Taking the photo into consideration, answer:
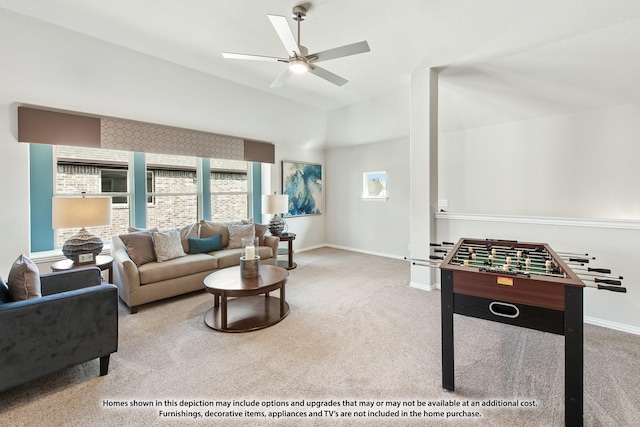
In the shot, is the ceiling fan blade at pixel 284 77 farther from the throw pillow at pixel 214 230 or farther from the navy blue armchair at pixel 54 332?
the throw pillow at pixel 214 230

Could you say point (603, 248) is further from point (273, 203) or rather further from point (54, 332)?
point (54, 332)

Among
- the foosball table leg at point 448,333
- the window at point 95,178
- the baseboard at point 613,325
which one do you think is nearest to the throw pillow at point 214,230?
the window at point 95,178

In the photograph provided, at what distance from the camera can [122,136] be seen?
3814mm

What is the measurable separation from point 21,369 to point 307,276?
3156 mm

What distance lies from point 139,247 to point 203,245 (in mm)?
811

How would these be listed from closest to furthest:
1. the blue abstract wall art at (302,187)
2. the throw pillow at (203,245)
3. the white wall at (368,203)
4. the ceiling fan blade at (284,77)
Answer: the ceiling fan blade at (284,77) → the throw pillow at (203,245) → the white wall at (368,203) → the blue abstract wall art at (302,187)

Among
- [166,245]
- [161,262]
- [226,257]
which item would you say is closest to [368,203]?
[226,257]

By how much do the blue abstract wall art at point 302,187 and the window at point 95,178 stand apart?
275 centimetres

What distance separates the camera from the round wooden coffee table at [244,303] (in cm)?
267

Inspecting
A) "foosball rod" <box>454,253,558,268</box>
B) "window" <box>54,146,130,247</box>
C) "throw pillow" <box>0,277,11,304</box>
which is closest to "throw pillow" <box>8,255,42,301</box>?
"throw pillow" <box>0,277,11,304</box>

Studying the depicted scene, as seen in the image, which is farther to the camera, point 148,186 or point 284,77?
point 148,186

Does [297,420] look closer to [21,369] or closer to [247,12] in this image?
[21,369]

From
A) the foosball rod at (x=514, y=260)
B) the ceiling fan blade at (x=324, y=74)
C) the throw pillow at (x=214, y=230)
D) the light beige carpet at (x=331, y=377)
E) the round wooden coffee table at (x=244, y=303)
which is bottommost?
the light beige carpet at (x=331, y=377)

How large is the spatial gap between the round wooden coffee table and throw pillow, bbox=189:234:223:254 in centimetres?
105
